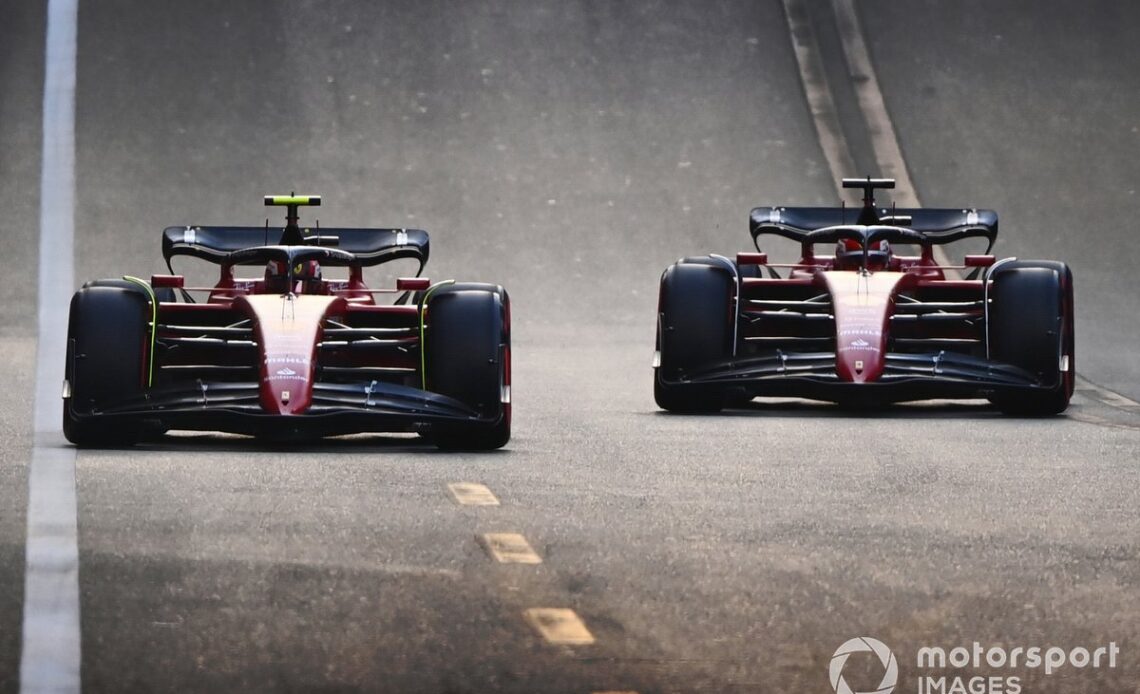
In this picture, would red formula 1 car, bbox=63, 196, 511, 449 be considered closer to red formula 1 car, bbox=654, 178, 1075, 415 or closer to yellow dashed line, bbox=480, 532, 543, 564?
red formula 1 car, bbox=654, 178, 1075, 415

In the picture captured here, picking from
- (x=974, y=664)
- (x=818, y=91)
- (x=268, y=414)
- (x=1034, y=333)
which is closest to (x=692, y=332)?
(x=1034, y=333)

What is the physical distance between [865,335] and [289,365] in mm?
4016

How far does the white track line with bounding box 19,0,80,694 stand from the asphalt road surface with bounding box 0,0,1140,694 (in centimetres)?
8

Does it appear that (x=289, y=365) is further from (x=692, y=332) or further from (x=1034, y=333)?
(x=1034, y=333)

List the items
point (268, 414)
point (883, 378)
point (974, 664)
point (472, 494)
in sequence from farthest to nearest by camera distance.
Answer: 1. point (883, 378)
2. point (268, 414)
3. point (472, 494)
4. point (974, 664)

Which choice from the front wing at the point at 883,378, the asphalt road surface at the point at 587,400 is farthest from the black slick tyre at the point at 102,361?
the front wing at the point at 883,378

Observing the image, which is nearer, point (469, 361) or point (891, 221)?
point (469, 361)

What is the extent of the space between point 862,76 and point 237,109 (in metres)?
7.95

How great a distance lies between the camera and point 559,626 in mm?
6254

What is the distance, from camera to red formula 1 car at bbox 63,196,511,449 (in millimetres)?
11016

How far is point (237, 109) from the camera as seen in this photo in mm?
27469

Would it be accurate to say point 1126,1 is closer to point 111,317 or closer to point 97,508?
point 111,317

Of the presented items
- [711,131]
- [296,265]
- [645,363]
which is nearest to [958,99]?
[711,131]

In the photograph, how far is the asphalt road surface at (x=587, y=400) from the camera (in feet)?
20.3
